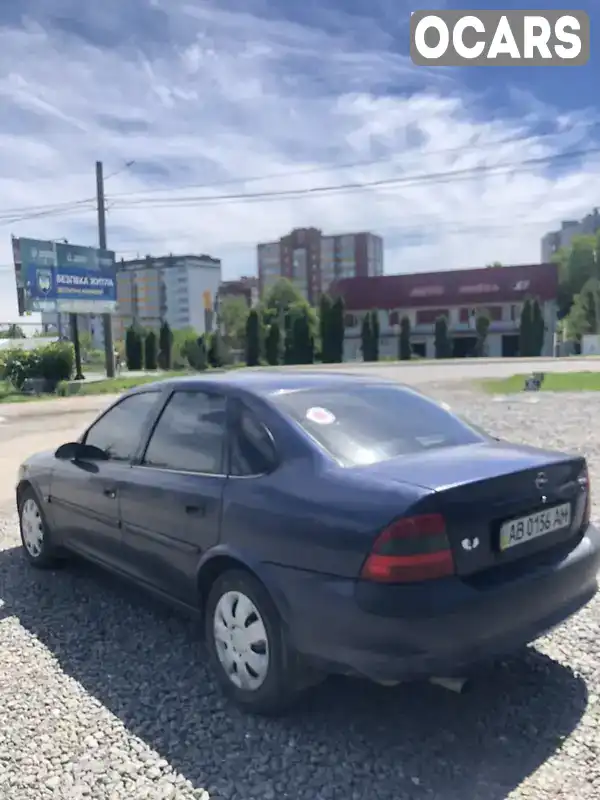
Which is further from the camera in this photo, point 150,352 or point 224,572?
point 150,352

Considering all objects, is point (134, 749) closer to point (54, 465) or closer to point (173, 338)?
point (54, 465)

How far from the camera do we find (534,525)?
2949 millimetres

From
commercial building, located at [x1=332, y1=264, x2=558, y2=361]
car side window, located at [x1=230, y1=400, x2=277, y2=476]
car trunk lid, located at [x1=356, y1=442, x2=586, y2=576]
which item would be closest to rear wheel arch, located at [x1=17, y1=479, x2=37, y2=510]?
car side window, located at [x1=230, y1=400, x2=277, y2=476]

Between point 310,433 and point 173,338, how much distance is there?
55.9 meters

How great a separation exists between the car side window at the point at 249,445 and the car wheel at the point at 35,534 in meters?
2.28

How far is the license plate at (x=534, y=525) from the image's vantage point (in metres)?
2.81

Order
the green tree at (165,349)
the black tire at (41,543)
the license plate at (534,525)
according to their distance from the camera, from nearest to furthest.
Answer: the license plate at (534,525) < the black tire at (41,543) < the green tree at (165,349)

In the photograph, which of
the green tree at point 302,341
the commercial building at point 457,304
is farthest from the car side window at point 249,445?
the commercial building at point 457,304

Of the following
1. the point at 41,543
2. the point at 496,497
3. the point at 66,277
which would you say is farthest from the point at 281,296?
the point at 496,497

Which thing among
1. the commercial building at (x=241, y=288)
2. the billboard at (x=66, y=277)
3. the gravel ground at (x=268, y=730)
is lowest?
the gravel ground at (x=268, y=730)

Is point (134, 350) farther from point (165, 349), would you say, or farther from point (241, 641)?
point (241, 641)

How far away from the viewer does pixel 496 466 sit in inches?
116

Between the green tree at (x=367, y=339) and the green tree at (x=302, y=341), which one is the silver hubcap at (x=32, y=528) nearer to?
the green tree at (x=302, y=341)

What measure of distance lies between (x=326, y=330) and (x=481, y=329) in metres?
13.5
